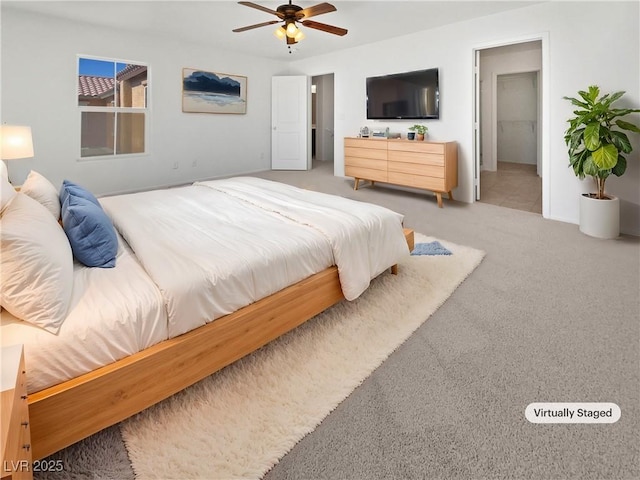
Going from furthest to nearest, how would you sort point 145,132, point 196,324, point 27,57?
point 145,132 < point 27,57 < point 196,324

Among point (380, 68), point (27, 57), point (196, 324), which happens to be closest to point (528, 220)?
point (380, 68)

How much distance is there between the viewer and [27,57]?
4.64 m

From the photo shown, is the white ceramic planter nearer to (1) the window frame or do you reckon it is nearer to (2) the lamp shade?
(2) the lamp shade

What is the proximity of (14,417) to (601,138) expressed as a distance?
445cm

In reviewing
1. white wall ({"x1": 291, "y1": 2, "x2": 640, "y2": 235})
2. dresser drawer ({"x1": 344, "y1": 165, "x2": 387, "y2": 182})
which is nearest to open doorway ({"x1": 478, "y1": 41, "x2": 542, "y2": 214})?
white wall ({"x1": 291, "y1": 2, "x2": 640, "y2": 235})

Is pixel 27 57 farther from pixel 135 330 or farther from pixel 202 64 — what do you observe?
pixel 135 330

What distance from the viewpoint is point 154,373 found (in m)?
1.41

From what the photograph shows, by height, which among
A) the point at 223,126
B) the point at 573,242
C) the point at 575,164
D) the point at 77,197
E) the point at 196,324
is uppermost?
the point at 223,126

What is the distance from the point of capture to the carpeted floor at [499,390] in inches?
50.9

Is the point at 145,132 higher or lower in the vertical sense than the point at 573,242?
higher

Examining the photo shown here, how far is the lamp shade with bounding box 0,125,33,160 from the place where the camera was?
3043 mm

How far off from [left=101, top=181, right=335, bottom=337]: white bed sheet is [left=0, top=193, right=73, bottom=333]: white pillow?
340mm

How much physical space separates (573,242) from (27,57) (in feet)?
21.9

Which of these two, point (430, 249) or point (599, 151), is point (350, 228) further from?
point (599, 151)
